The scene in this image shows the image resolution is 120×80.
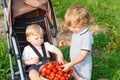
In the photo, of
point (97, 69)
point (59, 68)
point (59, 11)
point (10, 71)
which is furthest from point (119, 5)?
point (59, 68)

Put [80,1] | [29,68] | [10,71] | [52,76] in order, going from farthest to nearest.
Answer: [80,1] < [10,71] < [29,68] < [52,76]

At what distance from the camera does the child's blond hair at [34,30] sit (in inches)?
222

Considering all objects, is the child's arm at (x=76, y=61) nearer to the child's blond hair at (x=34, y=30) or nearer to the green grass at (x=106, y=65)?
the child's blond hair at (x=34, y=30)

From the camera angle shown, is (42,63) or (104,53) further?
(104,53)

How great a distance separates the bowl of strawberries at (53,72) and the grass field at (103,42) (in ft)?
3.96

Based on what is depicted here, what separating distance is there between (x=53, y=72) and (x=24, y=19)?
3.84 feet

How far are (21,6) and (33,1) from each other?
0.19m

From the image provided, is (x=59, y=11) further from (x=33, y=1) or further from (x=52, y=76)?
(x=52, y=76)

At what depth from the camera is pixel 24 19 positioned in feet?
19.9

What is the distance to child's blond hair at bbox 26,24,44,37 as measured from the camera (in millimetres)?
5650

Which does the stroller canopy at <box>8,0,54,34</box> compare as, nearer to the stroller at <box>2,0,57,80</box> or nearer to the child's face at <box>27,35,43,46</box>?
the stroller at <box>2,0,57,80</box>

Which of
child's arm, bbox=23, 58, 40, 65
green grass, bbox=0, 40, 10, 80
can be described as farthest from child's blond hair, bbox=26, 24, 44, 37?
green grass, bbox=0, 40, 10, 80

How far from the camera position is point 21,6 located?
5.88 metres

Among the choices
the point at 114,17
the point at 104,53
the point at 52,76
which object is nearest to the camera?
the point at 52,76
